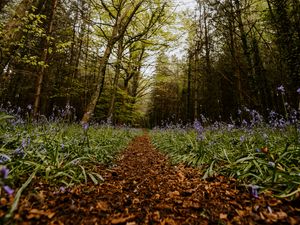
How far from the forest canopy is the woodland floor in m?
1.95

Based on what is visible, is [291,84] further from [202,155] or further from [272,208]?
[272,208]

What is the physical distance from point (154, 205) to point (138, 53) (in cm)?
1679

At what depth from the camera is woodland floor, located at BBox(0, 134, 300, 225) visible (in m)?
1.57

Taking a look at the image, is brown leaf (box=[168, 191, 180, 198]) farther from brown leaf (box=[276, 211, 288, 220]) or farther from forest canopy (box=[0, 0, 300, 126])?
forest canopy (box=[0, 0, 300, 126])

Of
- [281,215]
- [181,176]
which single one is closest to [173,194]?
[181,176]

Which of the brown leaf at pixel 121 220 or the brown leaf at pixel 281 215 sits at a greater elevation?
the brown leaf at pixel 281 215

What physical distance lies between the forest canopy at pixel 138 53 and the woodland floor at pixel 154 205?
195 centimetres

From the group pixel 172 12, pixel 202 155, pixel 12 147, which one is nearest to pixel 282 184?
pixel 202 155

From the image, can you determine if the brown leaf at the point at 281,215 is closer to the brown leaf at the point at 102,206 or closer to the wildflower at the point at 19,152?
the brown leaf at the point at 102,206

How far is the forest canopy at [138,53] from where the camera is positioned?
24.3 feet

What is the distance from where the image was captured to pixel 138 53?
17.3 meters

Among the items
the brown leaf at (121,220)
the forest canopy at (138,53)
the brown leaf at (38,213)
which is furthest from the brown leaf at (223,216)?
the forest canopy at (138,53)

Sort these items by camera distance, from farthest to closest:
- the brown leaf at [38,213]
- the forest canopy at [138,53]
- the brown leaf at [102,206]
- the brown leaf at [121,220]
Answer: the forest canopy at [138,53] → the brown leaf at [102,206] → the brown leaf at [121,220] → the brown leaf at [38,213]

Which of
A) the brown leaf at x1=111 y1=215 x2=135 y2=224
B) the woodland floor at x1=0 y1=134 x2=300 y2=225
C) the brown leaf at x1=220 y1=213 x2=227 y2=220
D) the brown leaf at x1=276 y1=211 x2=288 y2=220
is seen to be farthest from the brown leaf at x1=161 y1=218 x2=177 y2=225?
the brown leaf at x1=276 y1=211 x2=288 y2=220
